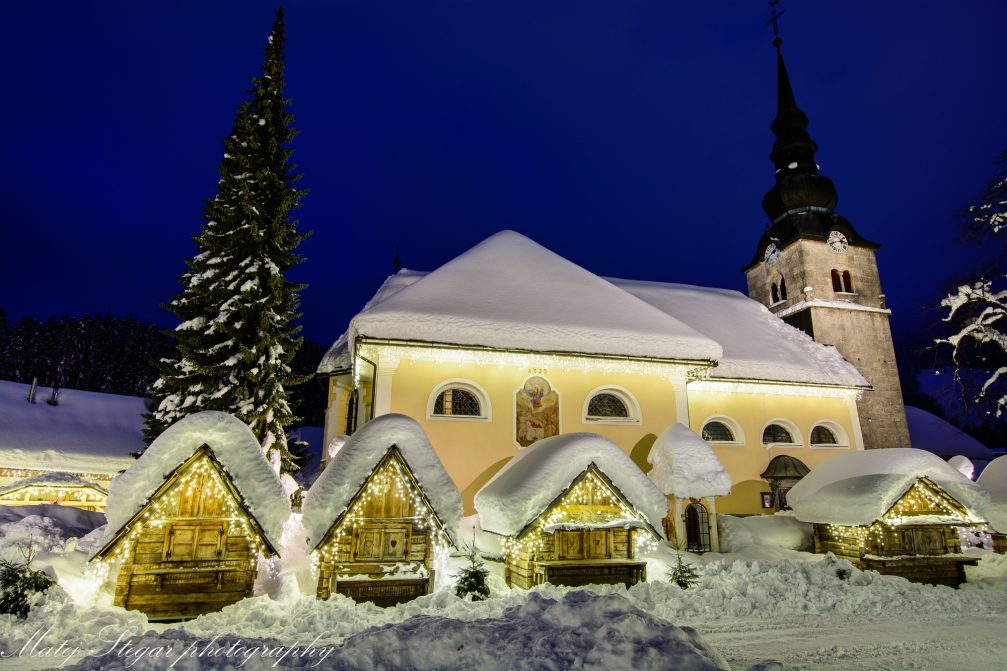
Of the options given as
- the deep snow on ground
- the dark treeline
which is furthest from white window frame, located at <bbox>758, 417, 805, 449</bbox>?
the dark treeline

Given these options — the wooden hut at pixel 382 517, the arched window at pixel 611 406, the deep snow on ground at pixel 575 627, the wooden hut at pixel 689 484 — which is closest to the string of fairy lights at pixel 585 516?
the deep snow on ground at pixel 575 627

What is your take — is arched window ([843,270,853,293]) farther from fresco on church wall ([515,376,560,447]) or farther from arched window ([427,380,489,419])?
arched window ([427,380,489,419])

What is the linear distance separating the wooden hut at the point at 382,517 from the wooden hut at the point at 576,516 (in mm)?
1374

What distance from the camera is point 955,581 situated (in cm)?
1182

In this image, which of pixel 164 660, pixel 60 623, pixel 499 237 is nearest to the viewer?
pixel 164 660

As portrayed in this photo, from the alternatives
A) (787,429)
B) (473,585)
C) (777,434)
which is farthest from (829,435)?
(473,585)

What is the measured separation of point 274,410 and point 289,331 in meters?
2.13

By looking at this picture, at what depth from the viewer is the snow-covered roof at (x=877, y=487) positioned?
11797mm

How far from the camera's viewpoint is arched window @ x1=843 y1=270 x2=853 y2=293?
25.9 meters

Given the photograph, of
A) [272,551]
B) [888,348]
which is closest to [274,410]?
[272,551]

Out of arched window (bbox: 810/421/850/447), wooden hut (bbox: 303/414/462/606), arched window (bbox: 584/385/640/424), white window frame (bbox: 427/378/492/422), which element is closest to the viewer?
wooden hut (bbox: 303/414/462/606)

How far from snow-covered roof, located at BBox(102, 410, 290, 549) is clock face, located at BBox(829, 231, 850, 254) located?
85.4 ft

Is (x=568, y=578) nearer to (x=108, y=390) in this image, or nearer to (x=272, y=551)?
(x=272, y=551)

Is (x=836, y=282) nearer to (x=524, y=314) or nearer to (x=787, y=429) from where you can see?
(x=787, y=429)
